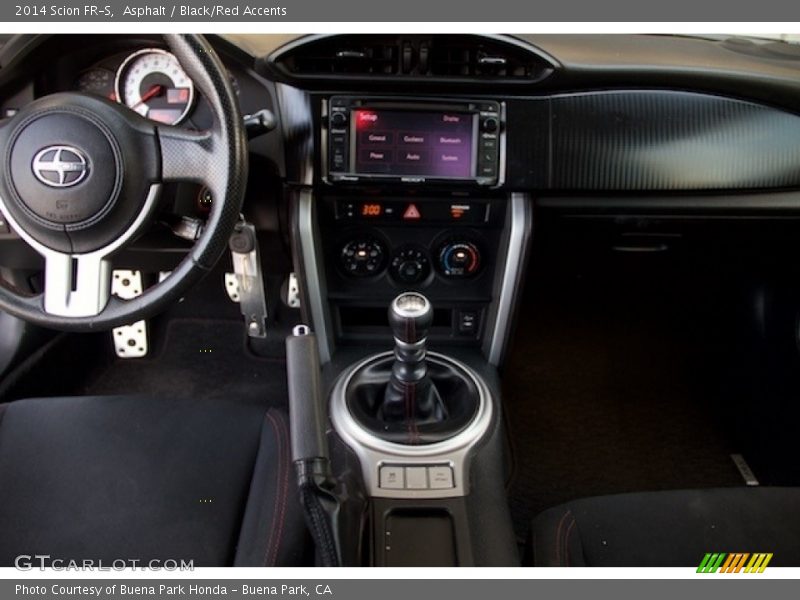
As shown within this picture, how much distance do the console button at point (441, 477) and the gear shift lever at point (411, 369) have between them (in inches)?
4.7

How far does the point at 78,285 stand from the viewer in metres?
0.96

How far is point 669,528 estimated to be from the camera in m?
0.99

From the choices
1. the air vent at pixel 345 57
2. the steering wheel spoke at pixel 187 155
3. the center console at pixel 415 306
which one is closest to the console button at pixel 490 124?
the center console at pixel 415 306

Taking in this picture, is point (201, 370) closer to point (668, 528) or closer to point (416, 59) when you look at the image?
point (416, 59)

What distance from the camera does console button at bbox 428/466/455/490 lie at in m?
1.08

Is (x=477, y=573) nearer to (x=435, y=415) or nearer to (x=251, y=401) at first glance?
(x=435, y=415)

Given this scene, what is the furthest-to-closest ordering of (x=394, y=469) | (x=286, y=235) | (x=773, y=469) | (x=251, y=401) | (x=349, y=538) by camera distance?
(x=251, y=401) → (x=773, y=469) → (x=286, y=235) → (x=394, y=469) → (x=349, y=538)

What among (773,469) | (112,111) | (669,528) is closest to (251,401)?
(112,111)

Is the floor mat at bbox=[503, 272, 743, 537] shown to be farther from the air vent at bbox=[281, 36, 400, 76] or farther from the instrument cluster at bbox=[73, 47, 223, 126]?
the instrument cluster at bbox=[73, 47, 223, 126]

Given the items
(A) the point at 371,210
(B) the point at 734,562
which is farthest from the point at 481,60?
(B) the point at 734,562

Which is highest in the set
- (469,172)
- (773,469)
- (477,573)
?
(469,172)

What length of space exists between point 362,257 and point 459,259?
209mm

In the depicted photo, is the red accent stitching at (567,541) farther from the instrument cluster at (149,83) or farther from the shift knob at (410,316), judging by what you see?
the instrument cluster at (149,83)

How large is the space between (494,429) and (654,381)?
0.91 meters
